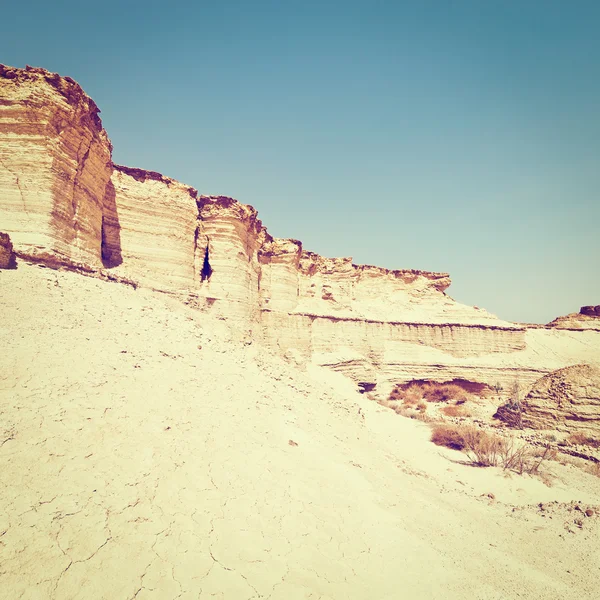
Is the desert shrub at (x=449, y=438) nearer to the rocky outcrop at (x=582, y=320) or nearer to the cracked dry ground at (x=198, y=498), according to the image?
the cracked dry ground at (x=198, y=498)

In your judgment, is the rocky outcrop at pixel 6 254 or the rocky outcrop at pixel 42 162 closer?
the rocky outcrop at pixel 6 254

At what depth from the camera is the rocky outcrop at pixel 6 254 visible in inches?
283

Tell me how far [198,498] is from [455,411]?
1854 cm

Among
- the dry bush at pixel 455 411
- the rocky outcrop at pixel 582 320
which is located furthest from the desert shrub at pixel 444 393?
the rocky outcrop at pixel 582 320

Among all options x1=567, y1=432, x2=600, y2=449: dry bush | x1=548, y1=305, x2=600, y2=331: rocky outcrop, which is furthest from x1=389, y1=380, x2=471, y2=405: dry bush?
x1=548, y1=305, x2=600, y2=331: rocky outcrop

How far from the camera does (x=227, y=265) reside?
17.0m

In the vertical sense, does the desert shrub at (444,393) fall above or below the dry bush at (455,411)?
above

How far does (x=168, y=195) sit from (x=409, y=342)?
60.6 ft

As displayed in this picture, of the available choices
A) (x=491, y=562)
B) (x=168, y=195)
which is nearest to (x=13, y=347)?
(x=491, y=562)

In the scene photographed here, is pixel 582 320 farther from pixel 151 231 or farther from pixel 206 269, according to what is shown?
pixel 151 231

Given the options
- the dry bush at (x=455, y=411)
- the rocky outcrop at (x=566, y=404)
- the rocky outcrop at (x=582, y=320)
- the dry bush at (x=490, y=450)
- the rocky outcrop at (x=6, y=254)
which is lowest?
the dry bush at (x=455, y=411)

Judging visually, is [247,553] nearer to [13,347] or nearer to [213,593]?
[213,593]

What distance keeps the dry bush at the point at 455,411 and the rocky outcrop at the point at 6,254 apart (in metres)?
19.7

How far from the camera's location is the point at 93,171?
11859 millimetres
